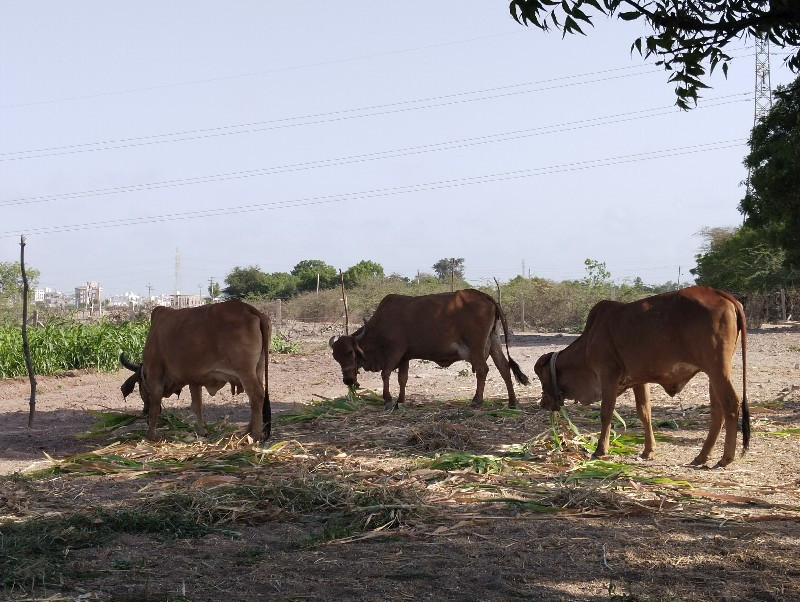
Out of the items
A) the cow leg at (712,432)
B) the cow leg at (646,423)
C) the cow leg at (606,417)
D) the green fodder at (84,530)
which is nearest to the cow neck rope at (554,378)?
the cow leg at (606,417)

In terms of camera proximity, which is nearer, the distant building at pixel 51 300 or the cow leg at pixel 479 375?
the cow leg at pixel 479 375

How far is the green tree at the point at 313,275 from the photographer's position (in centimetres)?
5725

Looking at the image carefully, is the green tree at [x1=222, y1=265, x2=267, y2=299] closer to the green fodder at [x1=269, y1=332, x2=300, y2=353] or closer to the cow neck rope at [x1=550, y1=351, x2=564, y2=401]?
the green fodder at [x1=269, y1=332, x2=300, y2=353]

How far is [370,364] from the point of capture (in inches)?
554

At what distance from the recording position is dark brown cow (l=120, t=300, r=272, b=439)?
10250mm

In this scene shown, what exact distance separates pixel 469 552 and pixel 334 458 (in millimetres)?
3249

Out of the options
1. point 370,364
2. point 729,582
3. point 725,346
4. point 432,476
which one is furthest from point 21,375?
point 729,582

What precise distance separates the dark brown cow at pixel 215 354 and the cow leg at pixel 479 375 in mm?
3650

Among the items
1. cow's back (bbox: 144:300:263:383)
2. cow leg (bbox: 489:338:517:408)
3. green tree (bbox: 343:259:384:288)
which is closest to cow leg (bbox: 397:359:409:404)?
cow leg (bbox: 489:338:517:408)

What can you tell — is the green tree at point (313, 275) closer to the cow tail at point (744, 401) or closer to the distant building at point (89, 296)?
the distant building at point (89, 296)

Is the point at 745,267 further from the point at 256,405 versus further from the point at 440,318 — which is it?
the point at 256,405

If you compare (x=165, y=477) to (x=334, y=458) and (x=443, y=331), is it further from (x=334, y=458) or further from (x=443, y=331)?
(x=443, y=331)

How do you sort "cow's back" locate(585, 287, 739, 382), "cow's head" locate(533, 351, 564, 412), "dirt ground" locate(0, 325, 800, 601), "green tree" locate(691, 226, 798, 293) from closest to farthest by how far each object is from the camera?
1. "dirt ground" locate(0, 325, 800, 601)
2. "cow's back" locate(585, 287, 739, 382)
3. "cow's head" locate(533, 351, 564, 412)
4. "green tree" locate(691, 226, 798, 293)

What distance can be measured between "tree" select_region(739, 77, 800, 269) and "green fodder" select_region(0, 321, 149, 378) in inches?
510
